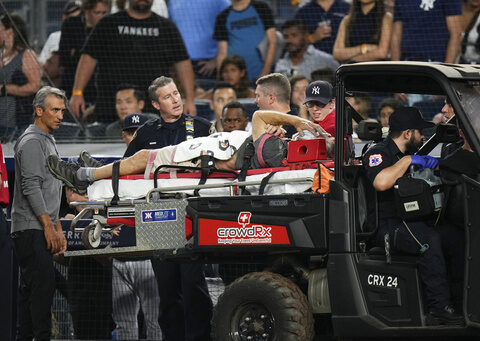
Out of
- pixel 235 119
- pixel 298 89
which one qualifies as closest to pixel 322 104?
pixel 235 119

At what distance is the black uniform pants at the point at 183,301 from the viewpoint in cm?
902

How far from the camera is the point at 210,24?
45.3 ft

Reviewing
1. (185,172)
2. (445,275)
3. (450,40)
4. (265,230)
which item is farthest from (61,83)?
(445,275)

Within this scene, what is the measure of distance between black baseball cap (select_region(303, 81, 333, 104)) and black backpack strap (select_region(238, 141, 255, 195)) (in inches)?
27.3

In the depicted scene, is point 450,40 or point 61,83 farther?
point 61,83

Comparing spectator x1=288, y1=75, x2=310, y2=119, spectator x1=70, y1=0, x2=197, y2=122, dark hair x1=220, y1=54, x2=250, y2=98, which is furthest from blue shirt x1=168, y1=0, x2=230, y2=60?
spectator x1=288, y1=75, x2=310, y2=119

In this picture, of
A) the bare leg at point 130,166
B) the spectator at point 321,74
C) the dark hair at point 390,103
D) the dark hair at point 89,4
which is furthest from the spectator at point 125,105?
the bare leg at point 130,166

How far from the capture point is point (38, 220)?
9.01m

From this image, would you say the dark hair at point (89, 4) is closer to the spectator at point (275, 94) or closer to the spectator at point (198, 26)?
the spectator at point (198, 26)

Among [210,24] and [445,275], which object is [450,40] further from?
[445,275]

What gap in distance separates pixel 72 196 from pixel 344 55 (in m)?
4.28

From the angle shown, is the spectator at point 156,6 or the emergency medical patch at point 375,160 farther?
the spectator at point 156,6

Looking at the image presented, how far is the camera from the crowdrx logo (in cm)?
734

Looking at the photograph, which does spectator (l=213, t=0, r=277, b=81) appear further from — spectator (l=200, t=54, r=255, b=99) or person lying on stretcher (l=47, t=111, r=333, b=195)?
person lying on stretcher (l=47, t=111, r=333, b=195)
